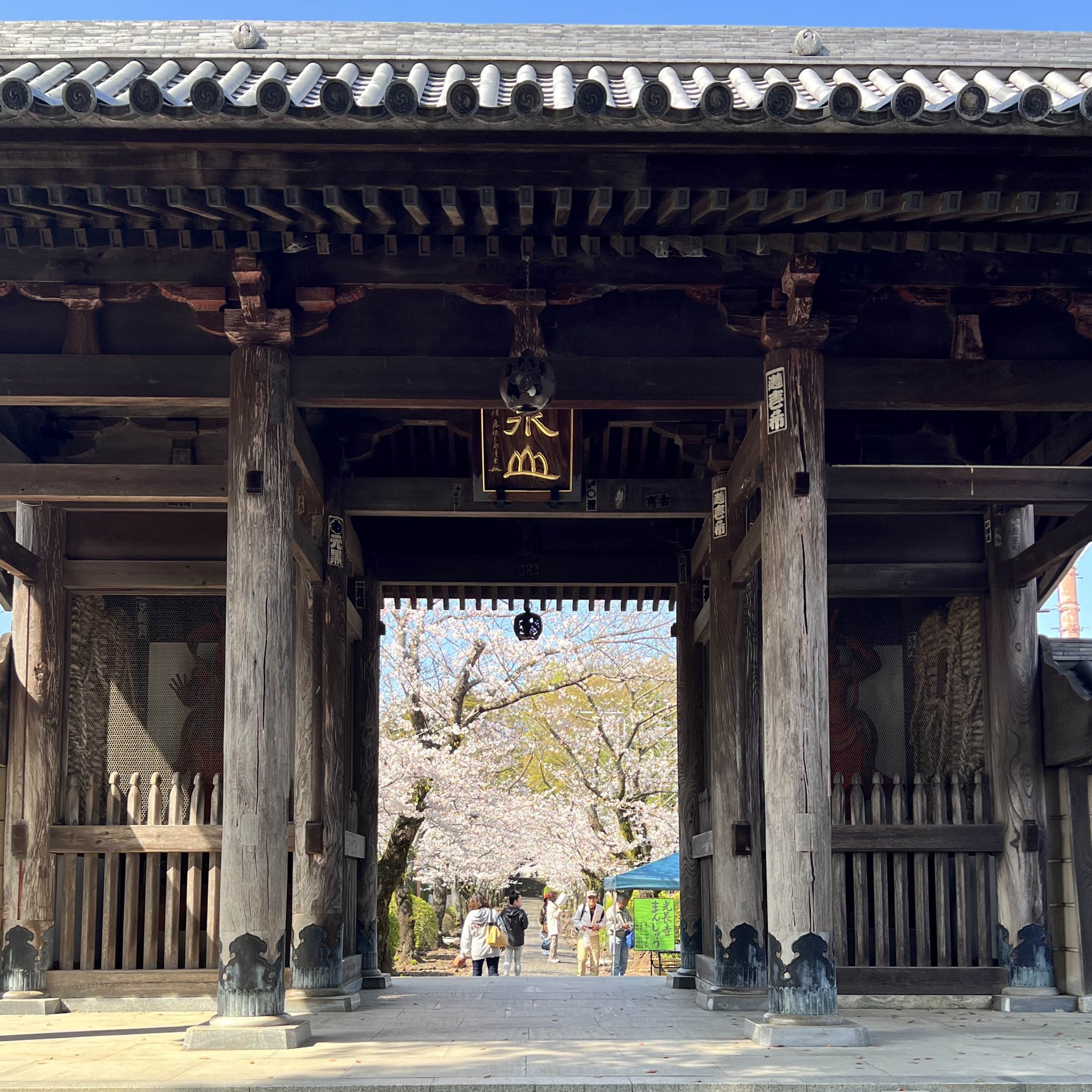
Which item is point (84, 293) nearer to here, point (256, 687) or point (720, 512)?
point (256, 687)

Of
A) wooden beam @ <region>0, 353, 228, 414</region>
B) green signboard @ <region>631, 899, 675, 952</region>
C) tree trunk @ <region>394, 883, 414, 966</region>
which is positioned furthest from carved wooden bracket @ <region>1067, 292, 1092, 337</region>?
tree trunk @ <region>394, 883, 414, 966</region>

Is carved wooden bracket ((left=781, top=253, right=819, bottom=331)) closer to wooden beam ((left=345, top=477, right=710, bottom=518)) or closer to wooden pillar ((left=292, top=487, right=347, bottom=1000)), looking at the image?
wooden beam ((left=345, top=477, right=710, bottom=518))

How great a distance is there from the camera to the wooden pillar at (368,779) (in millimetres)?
12703

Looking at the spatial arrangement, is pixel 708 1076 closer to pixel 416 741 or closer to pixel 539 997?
pixel 539 997

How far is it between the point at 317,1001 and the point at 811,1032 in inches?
180

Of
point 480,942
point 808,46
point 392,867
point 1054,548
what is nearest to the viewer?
point 808,46

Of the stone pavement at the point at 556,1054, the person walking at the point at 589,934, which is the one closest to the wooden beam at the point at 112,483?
the stone pavement at the point at 556,1054

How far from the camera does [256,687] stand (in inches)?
302

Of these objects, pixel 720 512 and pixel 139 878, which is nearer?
pixel 139 878

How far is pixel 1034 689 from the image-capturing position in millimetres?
10672

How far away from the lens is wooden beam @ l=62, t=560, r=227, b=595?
36.4 ft

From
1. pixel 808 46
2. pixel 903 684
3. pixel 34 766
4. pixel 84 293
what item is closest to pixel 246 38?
pixel 84 293

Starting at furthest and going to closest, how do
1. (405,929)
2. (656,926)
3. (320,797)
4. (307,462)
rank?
(405,929), (656,926), (320,797), (307,462)

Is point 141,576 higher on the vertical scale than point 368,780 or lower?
higher
